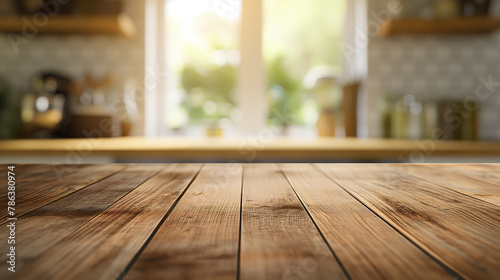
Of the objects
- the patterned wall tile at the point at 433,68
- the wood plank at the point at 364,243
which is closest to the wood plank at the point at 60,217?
the wood plank at the point at 364,243

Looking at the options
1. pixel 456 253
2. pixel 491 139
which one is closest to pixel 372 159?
pixel 491 139

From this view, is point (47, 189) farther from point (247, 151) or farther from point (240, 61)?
point (240, 61)

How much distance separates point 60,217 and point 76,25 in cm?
204

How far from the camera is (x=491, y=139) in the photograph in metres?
2.52

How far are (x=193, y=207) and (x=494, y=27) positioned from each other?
2.36m

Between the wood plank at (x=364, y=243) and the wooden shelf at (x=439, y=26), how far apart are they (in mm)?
1884

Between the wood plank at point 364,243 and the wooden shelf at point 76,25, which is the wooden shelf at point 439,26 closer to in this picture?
the wooden shelf at point 76,25

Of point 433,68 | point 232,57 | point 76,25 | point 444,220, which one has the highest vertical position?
point 76,25

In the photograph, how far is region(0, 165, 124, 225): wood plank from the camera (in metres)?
0.60

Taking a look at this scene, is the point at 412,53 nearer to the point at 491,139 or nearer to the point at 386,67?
the point at 386,67

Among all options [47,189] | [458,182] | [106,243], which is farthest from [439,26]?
[106,243]

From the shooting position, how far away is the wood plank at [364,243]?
1.11ft

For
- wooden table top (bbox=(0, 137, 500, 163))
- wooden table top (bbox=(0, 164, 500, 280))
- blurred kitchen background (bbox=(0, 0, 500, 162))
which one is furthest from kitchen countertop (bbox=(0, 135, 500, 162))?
→ wooden table top (bbox=(0, 164, 500, 280))

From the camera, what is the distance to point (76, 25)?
229cm
